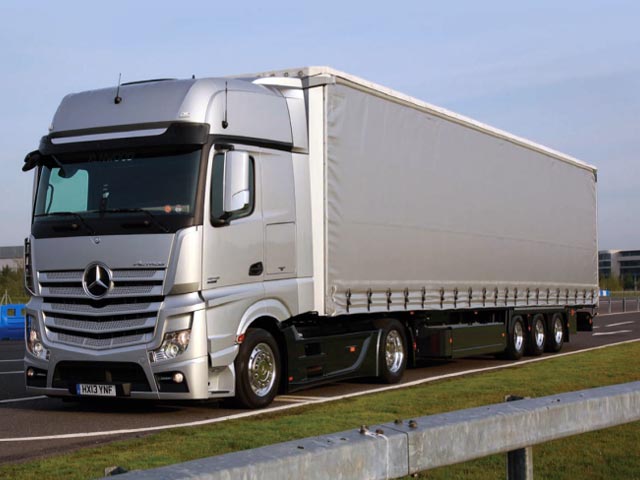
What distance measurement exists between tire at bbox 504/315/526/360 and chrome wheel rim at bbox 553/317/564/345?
65.2 inches

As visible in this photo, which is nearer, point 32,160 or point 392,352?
point 32,160

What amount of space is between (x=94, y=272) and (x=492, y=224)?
9364 millimetres

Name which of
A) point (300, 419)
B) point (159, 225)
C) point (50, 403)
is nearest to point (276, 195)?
point (159, 225)

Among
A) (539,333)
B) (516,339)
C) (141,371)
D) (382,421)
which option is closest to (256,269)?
(141,371)

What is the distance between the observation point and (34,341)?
1142 cm

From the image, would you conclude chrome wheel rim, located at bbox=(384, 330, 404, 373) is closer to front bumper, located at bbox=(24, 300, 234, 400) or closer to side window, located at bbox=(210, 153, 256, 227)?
front bumper, located at bbox=(24, 300, 234, 400)

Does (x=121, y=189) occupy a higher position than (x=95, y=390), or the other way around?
(x=121, y=189)

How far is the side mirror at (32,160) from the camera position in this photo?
38.3ft

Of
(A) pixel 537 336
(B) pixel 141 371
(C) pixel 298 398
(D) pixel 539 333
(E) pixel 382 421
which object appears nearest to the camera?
(E) pixel 382 421

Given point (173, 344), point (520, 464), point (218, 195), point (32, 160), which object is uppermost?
point (32, 160)

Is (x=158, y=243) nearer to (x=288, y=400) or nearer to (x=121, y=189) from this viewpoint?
(x=121, y=189)

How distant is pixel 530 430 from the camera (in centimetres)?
400

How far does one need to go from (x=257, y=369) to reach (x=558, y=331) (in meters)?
12.1

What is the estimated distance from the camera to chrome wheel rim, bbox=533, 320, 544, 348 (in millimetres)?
20734
